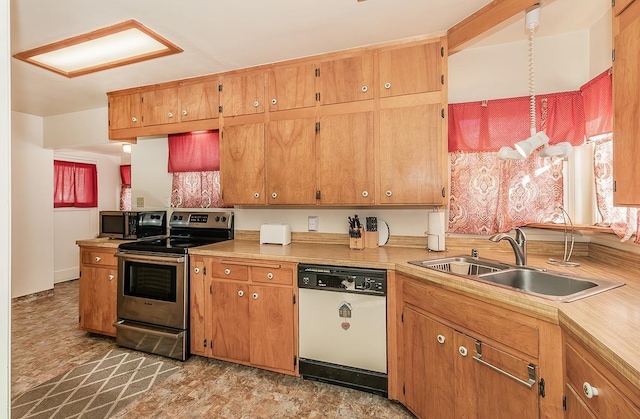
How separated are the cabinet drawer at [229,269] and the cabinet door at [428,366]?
1214 millimetres

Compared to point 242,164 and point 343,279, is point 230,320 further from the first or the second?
point 242,164

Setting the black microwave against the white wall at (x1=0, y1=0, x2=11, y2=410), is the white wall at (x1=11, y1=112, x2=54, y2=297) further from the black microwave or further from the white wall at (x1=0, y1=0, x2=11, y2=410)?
the white wall at (x1=0, y1=0, x2=11, y2=410)

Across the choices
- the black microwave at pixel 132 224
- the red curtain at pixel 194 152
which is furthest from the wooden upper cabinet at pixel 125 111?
the black microwave at pixel 132 224

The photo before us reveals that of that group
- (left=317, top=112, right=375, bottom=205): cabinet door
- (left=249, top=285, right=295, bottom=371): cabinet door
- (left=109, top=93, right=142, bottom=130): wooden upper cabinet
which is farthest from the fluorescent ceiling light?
(left=249, top=285, right=295, bottom=371): cabinet door

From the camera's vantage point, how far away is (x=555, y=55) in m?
2.13

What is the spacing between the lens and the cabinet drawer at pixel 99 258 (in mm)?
2869

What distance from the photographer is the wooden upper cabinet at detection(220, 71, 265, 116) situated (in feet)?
8.60

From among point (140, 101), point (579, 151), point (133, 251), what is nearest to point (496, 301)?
point (579, 151)

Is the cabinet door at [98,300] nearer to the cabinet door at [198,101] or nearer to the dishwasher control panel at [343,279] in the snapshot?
the cabinet door at [198,101]

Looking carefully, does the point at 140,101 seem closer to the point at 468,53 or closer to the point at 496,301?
the point at 468,53

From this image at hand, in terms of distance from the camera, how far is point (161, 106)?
2.99 metres

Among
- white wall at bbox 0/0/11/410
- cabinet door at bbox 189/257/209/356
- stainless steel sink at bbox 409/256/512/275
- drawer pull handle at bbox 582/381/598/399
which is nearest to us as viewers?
white wall at bbox 0/0/11/410

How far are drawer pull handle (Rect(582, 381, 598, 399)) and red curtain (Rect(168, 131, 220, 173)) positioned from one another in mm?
2980

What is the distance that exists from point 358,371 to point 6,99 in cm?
215
